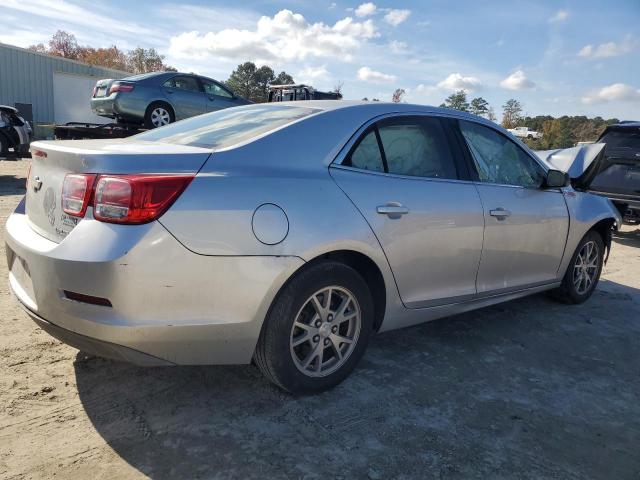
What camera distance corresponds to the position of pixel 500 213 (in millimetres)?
3631

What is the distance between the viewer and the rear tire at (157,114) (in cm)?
1030

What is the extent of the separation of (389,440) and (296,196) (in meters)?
1.27

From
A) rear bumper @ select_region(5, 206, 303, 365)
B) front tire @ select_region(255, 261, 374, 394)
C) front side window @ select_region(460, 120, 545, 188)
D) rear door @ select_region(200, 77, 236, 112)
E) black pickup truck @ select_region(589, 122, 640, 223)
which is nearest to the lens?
rear bumper @ select_region(5, 206, 303, 365)

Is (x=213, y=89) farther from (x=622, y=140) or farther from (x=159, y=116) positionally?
(x=622, y=140)

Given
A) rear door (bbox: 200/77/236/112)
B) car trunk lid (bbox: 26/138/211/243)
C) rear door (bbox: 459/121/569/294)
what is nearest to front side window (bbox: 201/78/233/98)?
rear door (bbox: 200/77/236/112)

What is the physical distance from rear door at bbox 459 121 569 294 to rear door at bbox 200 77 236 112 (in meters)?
8.36

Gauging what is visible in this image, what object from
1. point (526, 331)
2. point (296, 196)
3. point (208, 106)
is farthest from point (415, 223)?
point (208, 106)

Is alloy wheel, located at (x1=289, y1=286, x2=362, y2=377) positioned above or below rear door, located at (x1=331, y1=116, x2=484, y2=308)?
below

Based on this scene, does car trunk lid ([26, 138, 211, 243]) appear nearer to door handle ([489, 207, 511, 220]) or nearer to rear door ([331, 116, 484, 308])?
rear door ([331, 116, 484, 308])

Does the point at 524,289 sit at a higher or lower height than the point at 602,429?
higher

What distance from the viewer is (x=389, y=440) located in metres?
2.49

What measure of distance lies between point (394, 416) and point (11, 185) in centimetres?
991

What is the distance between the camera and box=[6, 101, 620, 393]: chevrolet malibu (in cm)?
222

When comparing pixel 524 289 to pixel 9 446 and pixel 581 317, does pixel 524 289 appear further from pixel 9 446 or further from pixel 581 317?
pixel 9 446
